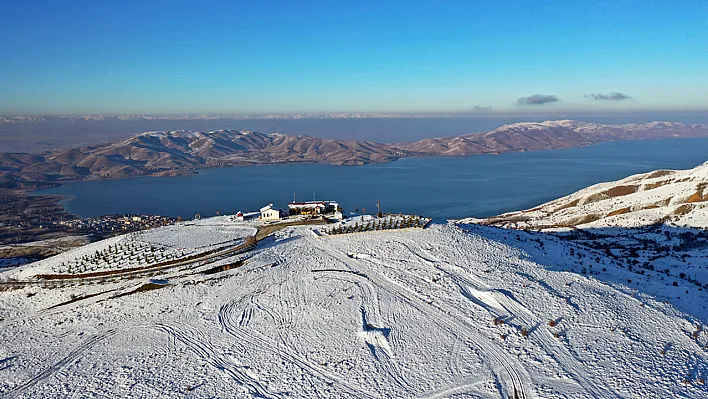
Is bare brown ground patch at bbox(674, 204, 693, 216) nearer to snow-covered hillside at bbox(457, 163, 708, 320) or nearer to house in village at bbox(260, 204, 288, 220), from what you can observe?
snow-covered hillside at bbox(457, 163, 708, 320)

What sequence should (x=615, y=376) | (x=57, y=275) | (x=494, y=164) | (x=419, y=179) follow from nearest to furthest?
1. (x=615, y=376)
2. (x=57, y=275)
3. (x=419, y=179)
4. (x=494, y=164)

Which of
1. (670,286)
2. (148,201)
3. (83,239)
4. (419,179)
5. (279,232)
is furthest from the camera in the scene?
(419,179)

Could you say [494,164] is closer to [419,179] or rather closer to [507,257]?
[419,179]

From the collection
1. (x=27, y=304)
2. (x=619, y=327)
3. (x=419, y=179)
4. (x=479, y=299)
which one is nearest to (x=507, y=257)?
(x=479, y=299)

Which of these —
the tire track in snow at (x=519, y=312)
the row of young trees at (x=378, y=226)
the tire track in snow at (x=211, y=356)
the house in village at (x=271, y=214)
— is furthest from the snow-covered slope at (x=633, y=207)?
the tire track in snow at (x=211, y=356)

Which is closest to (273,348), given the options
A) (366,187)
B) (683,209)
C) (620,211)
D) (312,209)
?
(312,209)

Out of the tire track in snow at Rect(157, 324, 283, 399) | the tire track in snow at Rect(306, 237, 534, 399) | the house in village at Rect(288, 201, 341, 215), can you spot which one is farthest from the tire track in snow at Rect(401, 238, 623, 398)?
the house in village at Rect(288, 201, 341, 215)
